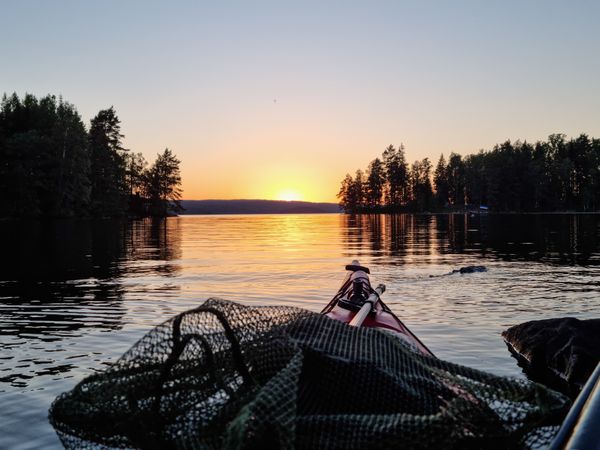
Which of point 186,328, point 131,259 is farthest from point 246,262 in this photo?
point 186,328

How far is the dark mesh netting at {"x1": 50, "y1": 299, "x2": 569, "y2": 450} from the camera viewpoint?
2834 millimetres

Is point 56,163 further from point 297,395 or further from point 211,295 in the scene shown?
point 297,395

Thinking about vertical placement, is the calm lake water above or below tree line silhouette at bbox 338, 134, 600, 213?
below

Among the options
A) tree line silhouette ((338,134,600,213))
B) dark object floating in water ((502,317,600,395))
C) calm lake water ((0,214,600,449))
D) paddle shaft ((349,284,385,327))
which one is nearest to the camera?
paddle shaft ((349,284,385,327))

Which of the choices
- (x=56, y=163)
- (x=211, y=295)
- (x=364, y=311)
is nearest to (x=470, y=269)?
(x=211, y=295)

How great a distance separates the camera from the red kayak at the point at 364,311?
718 centimetres

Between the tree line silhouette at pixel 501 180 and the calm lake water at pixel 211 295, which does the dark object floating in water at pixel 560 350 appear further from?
the tree line silhouette at pixel 501 180

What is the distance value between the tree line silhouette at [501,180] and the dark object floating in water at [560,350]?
16091cm

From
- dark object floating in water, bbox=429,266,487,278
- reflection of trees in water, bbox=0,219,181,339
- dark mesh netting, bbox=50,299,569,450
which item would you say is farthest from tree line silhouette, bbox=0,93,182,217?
dark mesh netting, bbox=50,299,569,450

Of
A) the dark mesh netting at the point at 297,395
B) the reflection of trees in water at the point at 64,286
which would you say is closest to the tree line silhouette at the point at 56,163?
the reflection of trees in water at the point at 64,286

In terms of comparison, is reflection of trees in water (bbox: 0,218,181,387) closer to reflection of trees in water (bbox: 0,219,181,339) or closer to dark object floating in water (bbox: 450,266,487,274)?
reflection of trees in water (bbox: 0,219,181,339)

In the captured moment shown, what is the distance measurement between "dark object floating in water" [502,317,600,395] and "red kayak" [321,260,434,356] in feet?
7.58

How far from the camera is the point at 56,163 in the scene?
87.3 metres

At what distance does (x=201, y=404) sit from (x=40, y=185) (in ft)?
298
